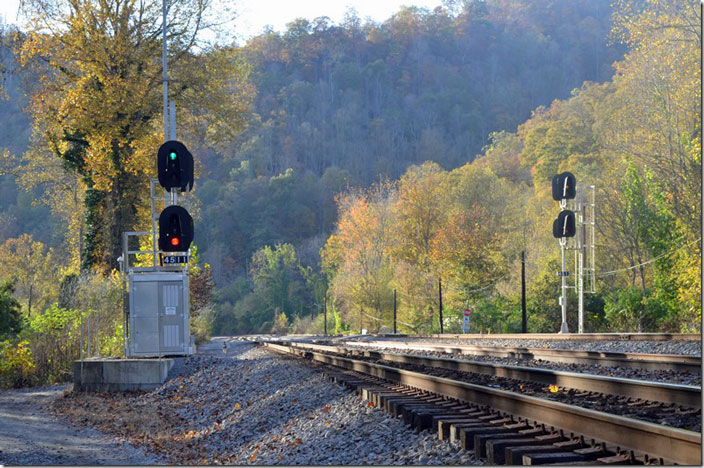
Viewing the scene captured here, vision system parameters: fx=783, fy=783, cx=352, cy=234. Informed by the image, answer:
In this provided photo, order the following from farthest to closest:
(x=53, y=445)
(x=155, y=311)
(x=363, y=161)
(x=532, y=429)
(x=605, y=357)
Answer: (x=363, y=161), (x=155, y=311), (x=605, y=357), (x=53, y=445), (x=532, y=429)

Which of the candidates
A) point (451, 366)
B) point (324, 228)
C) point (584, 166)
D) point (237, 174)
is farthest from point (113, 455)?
point (237, 174)

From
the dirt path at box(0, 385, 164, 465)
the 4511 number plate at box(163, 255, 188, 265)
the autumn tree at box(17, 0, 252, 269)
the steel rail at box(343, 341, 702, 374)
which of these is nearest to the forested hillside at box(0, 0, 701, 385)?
the autumn tree at box(17, 0, 252, 269)

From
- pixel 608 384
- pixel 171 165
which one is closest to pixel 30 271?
pixel 171 165

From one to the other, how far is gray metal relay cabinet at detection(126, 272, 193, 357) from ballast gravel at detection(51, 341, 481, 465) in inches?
64.4

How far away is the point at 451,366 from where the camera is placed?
541 inches

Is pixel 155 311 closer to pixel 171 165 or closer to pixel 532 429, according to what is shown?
pixel 171 165

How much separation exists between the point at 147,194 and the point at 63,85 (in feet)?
17.2

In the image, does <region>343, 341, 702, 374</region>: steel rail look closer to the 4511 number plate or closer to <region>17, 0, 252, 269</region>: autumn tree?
the 4511 number plate

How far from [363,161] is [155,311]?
12010 cm

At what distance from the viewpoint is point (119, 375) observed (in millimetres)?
18984

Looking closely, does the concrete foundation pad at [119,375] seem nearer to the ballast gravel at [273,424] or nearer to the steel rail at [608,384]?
the ballast gravel at [273,424]

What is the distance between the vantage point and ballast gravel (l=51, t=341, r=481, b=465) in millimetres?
7523

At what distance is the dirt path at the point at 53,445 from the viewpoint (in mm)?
9727

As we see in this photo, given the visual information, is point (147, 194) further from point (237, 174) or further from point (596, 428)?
point (237, 174)
